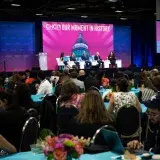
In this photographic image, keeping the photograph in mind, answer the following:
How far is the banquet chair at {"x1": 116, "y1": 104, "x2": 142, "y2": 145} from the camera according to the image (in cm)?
532

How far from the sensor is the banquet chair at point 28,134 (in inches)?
161

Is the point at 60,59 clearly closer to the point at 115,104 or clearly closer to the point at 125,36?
the point at 125,36

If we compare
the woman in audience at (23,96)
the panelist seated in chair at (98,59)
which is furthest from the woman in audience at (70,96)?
the panelist seated in chair at (98,59)

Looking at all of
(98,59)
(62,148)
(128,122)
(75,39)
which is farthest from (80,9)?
(62,148)

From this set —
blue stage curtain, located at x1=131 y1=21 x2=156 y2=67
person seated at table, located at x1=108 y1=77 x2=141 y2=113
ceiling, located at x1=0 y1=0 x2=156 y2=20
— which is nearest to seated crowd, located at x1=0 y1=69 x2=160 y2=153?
person seated at table, located at x1=108 y1=77 x2=141 y2=113

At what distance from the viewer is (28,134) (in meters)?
4.18

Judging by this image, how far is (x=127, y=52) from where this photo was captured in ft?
90.3

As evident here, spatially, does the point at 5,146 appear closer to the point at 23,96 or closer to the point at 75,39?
the point at 23,96

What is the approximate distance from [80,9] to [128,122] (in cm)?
2101

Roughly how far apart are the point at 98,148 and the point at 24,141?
3.27ft

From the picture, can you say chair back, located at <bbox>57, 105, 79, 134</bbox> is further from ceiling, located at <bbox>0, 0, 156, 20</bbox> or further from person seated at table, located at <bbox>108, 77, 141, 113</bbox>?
ceiling, located at <bbox>0, 0, 156, 20</bbox>

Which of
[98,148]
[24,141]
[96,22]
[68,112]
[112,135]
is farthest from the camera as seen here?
[96,22]

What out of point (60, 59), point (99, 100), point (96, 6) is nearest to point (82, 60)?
point (60, 59)

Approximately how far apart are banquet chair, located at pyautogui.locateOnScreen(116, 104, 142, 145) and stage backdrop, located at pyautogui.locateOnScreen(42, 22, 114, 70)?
18.5m
